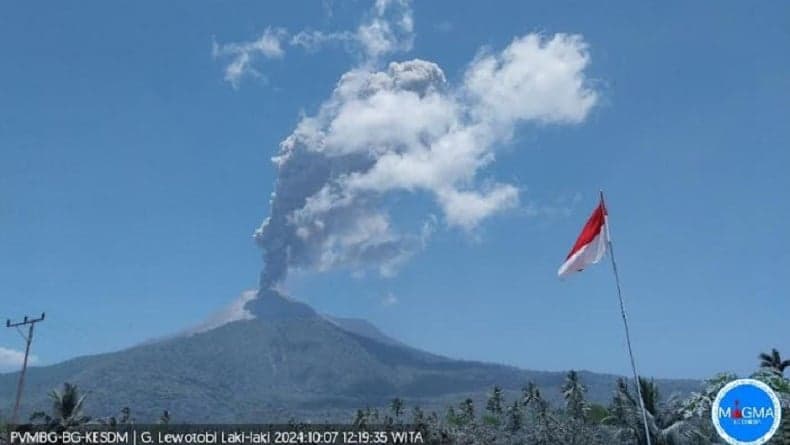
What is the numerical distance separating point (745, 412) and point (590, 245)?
342 inches

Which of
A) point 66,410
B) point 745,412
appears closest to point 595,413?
point 66,410

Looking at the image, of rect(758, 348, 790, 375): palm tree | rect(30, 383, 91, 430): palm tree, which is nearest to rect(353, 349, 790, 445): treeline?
rect(758, 348, 790, 375): palm tree

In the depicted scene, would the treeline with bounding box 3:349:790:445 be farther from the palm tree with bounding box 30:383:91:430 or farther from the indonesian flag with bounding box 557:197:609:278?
the indonesian flag with bounding box 557:197:609:278

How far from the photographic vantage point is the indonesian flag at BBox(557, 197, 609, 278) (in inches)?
968

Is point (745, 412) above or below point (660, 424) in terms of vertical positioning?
below

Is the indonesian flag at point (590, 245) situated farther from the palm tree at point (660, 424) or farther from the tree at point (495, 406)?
the tree at point (495, 406)

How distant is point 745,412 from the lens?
16.7m

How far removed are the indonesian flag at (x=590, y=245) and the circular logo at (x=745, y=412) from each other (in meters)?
8.16

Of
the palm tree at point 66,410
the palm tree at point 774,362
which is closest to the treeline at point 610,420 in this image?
the palm tree at point 774,362

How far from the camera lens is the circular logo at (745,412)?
16609 mm

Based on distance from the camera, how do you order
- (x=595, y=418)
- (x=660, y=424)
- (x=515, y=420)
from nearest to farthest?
(x=660, y=424) → (x=515, y=420) → (x=595, y=418)

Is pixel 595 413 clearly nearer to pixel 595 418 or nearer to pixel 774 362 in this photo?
pixel 595 418

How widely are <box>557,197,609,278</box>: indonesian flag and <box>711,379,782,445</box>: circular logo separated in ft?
26.8

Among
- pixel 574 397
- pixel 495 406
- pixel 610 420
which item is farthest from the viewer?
pixel 495 406
